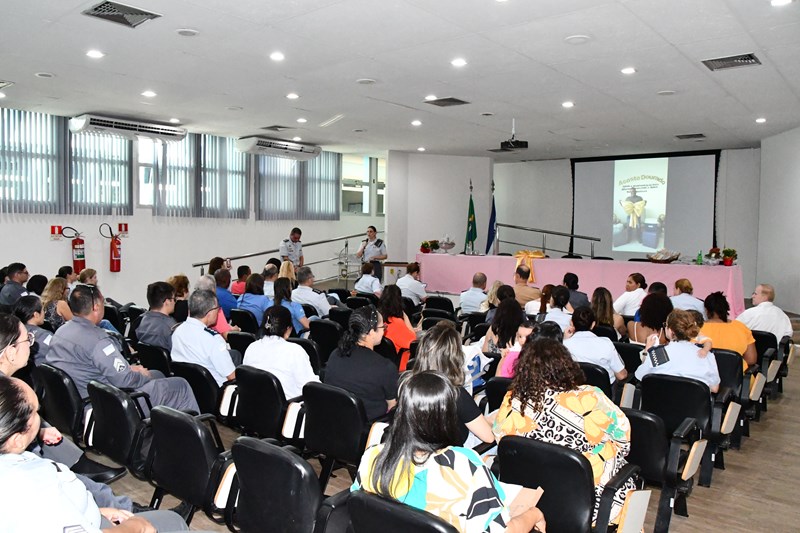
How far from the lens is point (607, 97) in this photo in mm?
8344

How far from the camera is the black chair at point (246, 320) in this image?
21.1ft

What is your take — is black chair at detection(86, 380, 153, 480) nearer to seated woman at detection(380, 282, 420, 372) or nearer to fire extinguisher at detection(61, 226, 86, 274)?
seated woman at detection(380, 282, 420, 372)

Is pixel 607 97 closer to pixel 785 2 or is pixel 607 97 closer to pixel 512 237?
pixel 785 2

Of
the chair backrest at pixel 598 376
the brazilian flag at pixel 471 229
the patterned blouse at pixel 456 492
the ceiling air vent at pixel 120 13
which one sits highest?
the ceiling air vent at pixel 120 13

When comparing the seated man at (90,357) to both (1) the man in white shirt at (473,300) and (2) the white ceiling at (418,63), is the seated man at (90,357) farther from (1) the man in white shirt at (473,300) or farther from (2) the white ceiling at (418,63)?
(1) the man in white shirt at (473,300)

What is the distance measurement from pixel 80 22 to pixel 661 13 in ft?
16.2

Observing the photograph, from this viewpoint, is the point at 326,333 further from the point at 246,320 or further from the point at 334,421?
the point at 334,421

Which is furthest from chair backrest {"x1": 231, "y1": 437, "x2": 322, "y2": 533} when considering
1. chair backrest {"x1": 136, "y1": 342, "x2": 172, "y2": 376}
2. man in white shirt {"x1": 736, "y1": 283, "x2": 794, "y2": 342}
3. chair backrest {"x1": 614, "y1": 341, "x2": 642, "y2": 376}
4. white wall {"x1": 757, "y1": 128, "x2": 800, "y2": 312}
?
→ white wall {"x1": 757, "y1": 128, "x2": 800, "y2": 312}

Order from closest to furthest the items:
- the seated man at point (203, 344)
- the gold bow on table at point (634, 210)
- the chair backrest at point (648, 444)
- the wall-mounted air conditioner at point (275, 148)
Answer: the chair backrest at point (648, 444) < the seated man at point (203, 344) < the wall-mounted air conditioner at point (275, 148) < the gold bow on table at point (634, 210)

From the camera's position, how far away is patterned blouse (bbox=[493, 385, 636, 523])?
8.46 feet

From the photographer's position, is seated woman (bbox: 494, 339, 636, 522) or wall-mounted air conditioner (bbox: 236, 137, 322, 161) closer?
seated woman (bbox: 494, 339, 636, 522)

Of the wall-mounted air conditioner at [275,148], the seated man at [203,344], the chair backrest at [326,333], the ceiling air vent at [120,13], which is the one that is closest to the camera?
the seated man at [203,344]

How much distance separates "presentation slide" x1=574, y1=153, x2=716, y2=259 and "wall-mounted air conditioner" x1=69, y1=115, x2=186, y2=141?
10106 mm

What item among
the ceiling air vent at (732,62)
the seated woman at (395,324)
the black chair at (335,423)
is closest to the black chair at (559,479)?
the black chair at (335,423)
